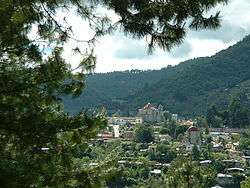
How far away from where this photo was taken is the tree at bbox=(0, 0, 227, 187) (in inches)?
220

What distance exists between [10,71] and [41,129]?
0.74 m

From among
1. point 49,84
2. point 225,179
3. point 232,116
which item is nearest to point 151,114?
point 232,116

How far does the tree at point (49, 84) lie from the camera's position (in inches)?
220

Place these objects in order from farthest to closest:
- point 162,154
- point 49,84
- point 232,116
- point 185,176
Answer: point 232,116
point 162,154
point 185,176
point 49,84

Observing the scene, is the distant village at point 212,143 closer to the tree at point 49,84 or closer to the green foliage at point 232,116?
the green foliage at point 232,116

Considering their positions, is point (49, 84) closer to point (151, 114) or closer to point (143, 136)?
point (143, 136)

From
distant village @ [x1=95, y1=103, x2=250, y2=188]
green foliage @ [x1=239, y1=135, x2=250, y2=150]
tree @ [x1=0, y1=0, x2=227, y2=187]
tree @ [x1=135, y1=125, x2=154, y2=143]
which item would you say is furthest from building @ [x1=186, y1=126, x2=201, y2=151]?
tree @ [x1=0, y1=0, x2=227, y2=187]

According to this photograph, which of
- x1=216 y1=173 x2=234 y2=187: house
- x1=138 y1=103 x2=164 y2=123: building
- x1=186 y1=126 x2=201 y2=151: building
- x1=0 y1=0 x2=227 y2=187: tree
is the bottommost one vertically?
x1=216 y1=173 x2=234 y2=187: house

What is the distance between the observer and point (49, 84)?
299 inches

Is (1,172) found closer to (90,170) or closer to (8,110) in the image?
(8,110)

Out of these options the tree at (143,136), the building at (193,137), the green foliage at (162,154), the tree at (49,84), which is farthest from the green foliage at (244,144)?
the tree at (49,84)

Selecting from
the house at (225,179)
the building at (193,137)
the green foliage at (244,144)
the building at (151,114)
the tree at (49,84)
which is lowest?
the house at (225,179)

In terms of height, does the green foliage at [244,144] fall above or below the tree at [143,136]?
below

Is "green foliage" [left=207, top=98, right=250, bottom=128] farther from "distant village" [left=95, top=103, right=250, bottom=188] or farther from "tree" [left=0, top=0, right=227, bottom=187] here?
"tree" [left=0, top=0, right=227, bottom=187]
